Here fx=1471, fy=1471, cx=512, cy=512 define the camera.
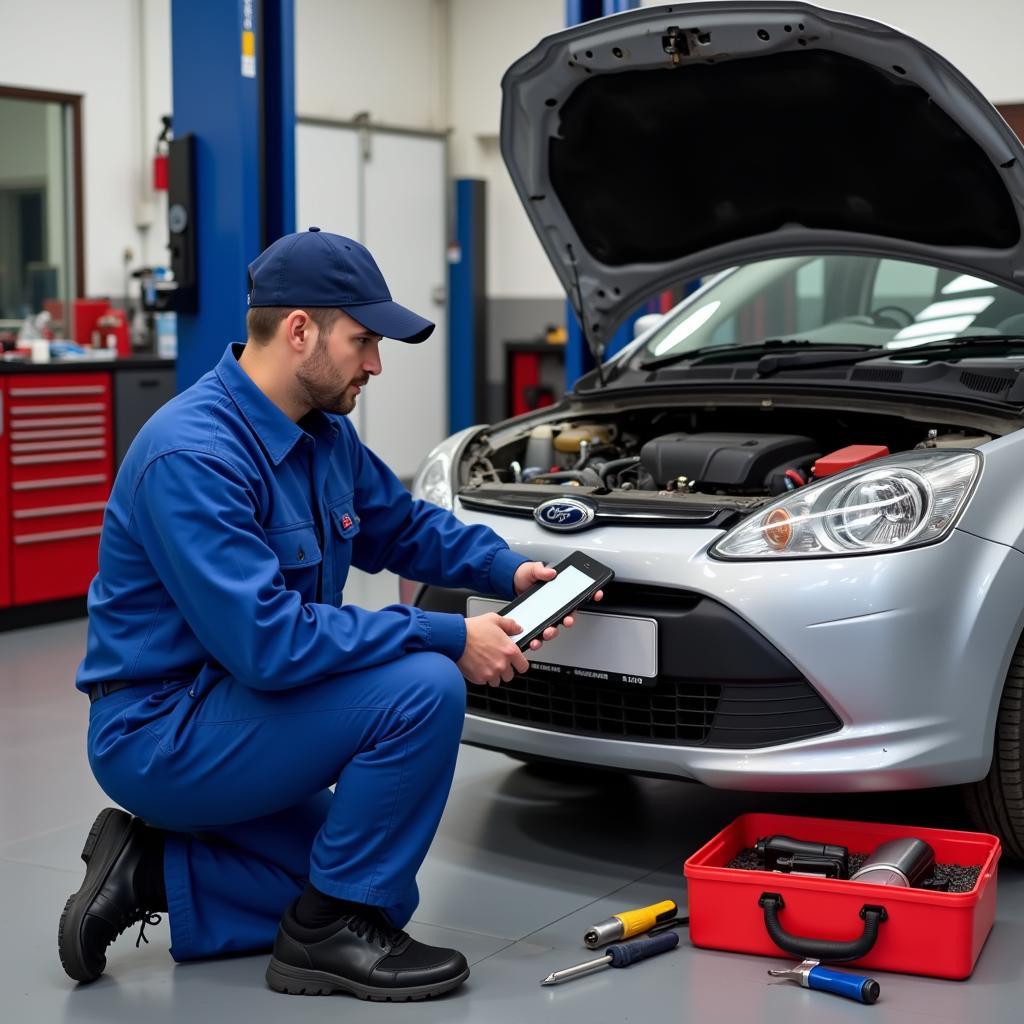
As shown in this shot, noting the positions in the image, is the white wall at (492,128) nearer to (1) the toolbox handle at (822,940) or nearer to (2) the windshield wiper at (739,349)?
(2) the windshield wiper at (739,349)

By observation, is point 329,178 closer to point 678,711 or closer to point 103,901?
point 678,711

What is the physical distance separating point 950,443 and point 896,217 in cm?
59

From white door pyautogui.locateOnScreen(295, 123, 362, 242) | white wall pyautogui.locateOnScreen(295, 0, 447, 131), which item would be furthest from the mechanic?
white wall pyautogui.locateOnScreen(295, 0, 447, 131)

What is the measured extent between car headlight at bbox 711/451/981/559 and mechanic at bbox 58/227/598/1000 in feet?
1.51

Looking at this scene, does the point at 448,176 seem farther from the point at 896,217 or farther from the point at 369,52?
the point at 896,217

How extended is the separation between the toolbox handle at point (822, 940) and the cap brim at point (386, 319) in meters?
0.98

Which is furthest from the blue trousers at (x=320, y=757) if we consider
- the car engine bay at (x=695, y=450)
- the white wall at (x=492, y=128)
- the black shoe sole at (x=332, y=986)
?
the white wall at (x=492, y=128)

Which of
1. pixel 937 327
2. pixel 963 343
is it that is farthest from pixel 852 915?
pixel 937 327

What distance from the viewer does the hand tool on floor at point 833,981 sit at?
6.65 feet

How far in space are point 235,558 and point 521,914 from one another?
0.81 metres

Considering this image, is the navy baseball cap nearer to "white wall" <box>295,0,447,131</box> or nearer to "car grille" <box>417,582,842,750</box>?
"car grille" <box>417,582,842,750</box>

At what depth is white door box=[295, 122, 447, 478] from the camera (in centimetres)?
838

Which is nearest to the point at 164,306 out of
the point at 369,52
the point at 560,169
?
the point at 560,169

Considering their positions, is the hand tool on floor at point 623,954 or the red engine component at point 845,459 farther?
the red engine component at point 845,459
